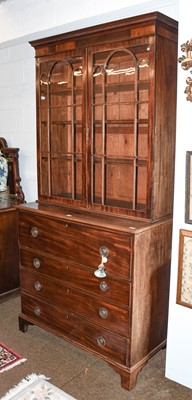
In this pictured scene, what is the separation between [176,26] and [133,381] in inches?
79.8

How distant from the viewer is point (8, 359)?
7.97ft

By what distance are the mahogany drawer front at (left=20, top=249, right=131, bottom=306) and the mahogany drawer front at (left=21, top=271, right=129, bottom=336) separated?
0.04m

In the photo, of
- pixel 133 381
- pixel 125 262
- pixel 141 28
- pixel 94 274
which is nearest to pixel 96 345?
pixel 133 381

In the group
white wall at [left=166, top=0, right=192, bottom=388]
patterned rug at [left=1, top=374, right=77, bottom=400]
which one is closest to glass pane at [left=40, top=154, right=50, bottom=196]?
white wall at [left=166, top=0, right=192, bottom=388]

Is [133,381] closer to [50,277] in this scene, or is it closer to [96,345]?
[96,345]

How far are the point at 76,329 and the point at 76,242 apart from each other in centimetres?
58

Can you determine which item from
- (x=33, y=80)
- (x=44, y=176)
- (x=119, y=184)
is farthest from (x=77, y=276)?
(x=33, y=80)

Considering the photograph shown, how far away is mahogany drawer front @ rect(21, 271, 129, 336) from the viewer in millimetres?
2152

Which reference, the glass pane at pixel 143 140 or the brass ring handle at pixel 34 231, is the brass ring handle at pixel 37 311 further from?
the glass pane at pixel 143 140

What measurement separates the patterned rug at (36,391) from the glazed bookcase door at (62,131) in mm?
1118

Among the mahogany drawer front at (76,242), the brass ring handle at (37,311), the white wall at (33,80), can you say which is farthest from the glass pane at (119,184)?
the brass ring handle at (37,311)

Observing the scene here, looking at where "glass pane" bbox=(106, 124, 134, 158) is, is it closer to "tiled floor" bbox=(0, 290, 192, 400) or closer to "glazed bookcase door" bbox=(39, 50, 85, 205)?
"glazed bookcase door" bbox=(39, 50, 85, 205)

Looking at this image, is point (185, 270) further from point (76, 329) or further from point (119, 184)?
point (76, 329)

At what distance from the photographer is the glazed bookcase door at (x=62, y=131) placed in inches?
95.2
